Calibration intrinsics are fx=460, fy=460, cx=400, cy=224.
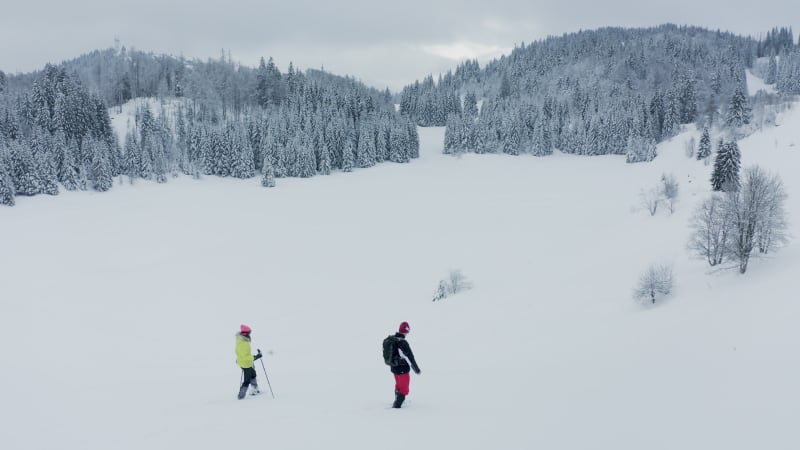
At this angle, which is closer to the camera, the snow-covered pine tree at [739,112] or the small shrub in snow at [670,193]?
the small shrub in snow at [670,193]

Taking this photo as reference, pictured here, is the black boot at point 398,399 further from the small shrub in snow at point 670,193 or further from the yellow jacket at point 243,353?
the small shrub in snow at point 670,193

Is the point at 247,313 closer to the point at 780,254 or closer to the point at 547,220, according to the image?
the point at 780,254

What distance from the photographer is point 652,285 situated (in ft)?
72.2

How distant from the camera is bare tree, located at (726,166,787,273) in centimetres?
2073

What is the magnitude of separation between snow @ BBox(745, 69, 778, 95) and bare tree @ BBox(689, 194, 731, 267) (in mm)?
166180

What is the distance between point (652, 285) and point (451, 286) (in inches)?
629

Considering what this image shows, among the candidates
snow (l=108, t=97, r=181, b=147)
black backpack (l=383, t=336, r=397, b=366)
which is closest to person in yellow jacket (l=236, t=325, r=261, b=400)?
black backpack (l=383, t=336, r=397, b=366)

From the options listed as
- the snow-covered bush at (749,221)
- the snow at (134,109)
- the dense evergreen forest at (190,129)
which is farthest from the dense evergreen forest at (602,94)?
the snow-covered bush at (749,221)

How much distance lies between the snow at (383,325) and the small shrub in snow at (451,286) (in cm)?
150

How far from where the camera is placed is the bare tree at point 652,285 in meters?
21.9

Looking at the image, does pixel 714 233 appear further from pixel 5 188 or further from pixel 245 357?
pixel 5 188

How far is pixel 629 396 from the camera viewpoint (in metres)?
10.7

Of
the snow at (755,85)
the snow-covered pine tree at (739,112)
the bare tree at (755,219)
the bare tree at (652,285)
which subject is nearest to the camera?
the bare tree at (755,219)

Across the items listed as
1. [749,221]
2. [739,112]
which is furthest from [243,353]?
[739,112]
